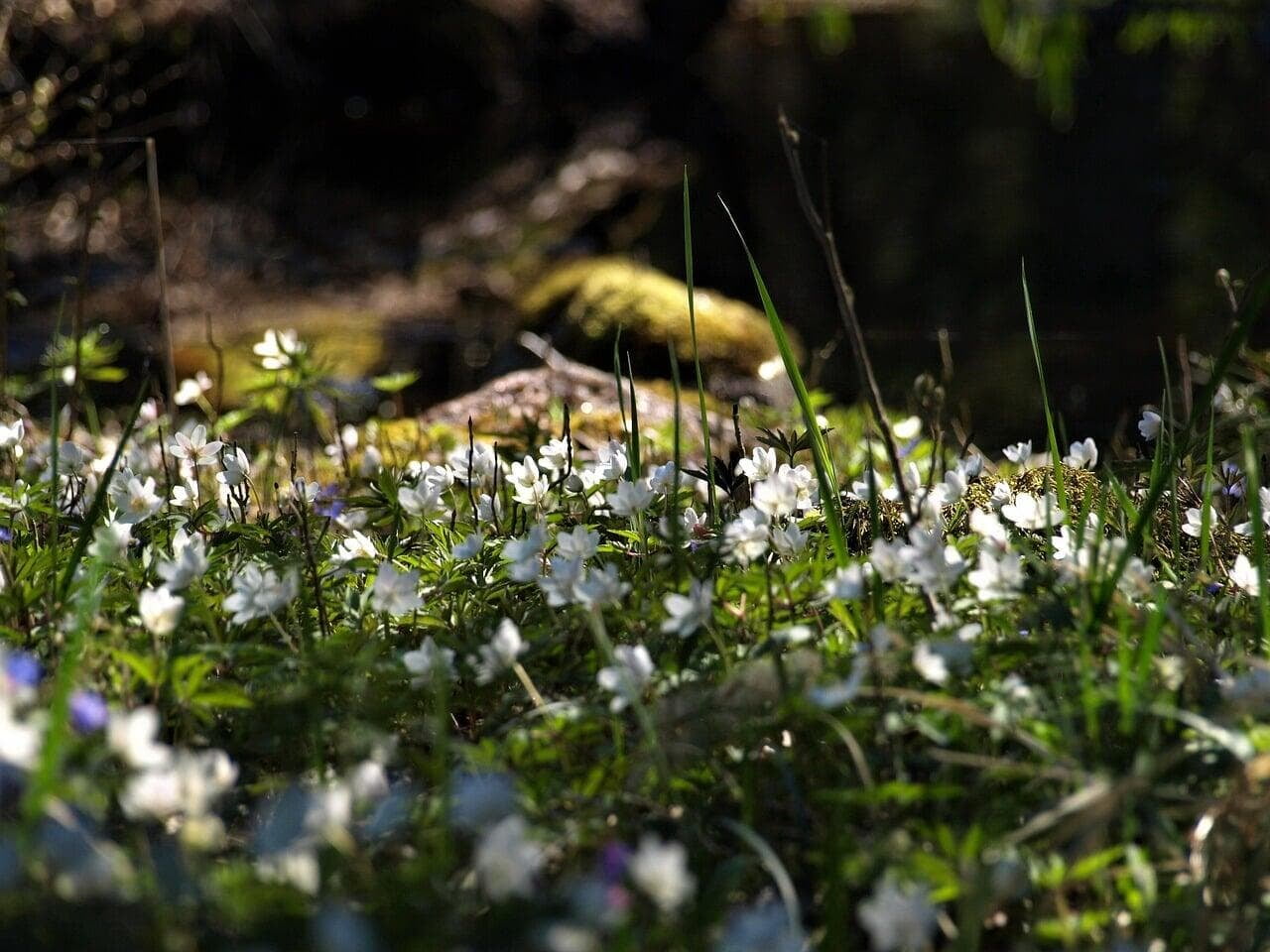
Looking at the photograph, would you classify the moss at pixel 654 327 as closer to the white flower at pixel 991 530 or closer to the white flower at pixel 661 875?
the white flower at pixel 991 530

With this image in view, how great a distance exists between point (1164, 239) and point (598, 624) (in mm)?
9204

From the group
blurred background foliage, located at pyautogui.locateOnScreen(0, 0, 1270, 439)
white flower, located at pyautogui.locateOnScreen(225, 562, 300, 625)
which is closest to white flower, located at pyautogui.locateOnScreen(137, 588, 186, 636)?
white flower, located at pyautogui.locateOnScreen(225, 562, 300, 625)

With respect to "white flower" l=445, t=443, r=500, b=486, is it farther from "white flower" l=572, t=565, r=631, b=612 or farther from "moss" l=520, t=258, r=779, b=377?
"moss" l=520, t=258, r=779, b=377

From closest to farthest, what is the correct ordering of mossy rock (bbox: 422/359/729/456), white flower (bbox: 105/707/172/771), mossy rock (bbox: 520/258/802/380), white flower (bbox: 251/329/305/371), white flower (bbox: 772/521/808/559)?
white flower (bbox: 105/707/172/771), white flower (bbox: 772/521/808/559), white flower (bbox: 251/329/305/371), mossy rock (bbox: 422/359/729/456), mossy rock (bbox: 520/258/802/380)

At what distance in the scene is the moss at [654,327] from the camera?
533 centimetres

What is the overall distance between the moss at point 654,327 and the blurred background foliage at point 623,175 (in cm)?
89

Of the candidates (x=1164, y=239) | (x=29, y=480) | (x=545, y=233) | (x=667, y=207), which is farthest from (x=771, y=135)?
(x=29, y=480)

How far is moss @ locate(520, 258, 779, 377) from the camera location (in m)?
5.33

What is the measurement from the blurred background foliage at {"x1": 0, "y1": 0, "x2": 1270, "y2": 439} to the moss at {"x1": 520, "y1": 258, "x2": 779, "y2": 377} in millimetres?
890

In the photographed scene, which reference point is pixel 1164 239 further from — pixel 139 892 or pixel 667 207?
pixel 139 892

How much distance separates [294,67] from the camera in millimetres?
10758

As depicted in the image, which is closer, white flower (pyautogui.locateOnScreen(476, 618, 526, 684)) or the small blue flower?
white flower (pyautogui.locateOnScreen(476, 618, 526, 684))

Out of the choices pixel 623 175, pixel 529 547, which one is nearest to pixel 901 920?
pixel 529 547

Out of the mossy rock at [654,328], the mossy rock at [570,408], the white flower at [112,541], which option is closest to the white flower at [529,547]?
the white flower at [112,541]
